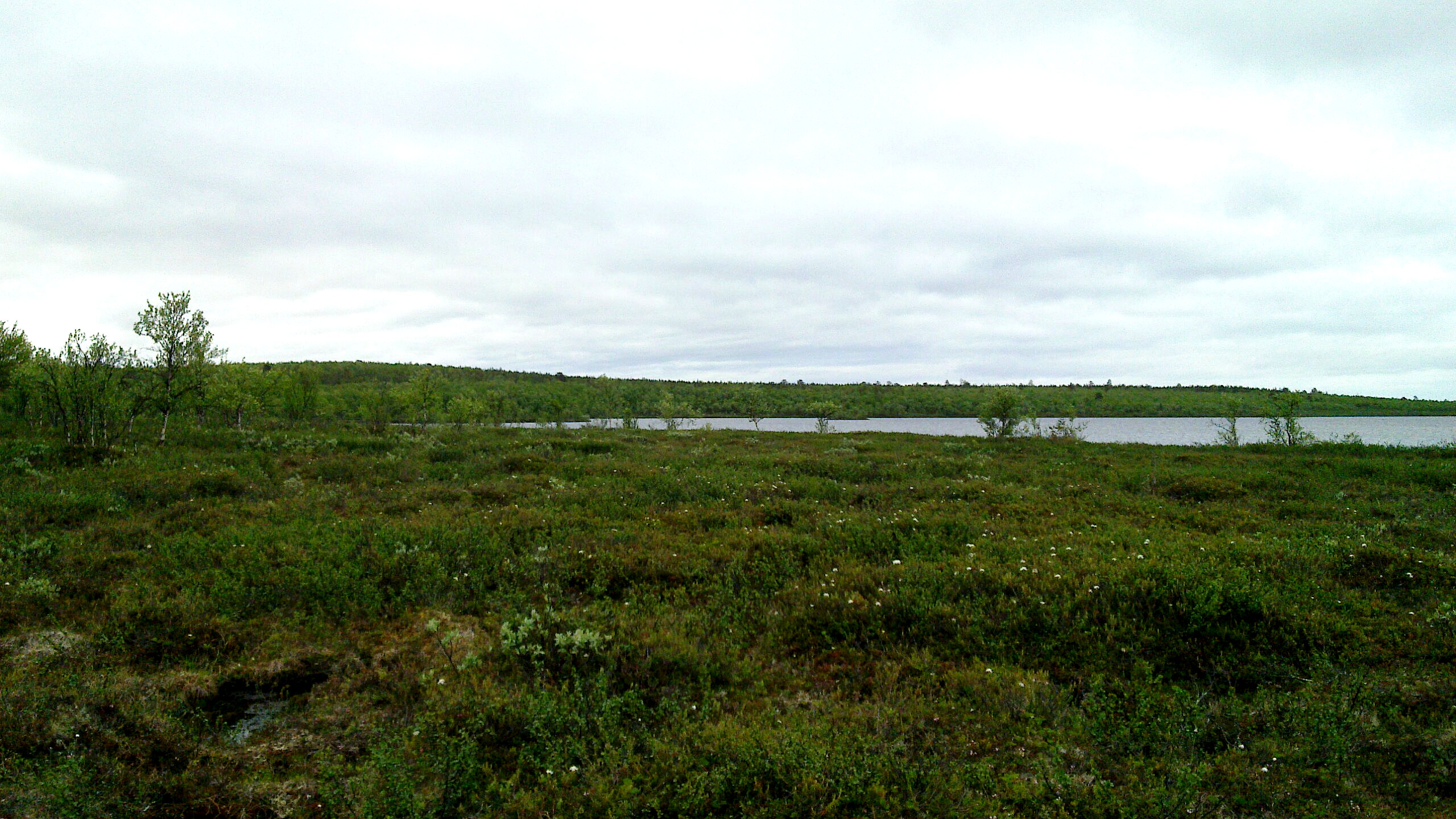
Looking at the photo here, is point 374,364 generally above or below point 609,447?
above

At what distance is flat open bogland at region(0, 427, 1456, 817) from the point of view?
510 centimetres

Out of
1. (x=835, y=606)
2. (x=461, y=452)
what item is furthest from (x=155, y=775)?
(x=461, y=452)

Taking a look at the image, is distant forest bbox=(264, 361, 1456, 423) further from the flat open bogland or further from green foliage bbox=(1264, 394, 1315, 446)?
the flat open bogland

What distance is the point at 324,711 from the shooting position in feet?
21.6

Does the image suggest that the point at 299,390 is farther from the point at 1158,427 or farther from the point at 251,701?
the point at 1158,427

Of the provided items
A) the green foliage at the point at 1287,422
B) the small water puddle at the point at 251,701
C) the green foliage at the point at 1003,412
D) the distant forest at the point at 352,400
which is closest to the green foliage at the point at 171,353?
the distant forest at the point at 352,400

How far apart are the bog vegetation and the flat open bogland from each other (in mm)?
45

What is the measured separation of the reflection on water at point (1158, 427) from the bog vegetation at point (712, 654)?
37.5 metres

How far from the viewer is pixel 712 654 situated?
25.4 feet

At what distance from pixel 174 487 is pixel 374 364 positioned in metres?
131

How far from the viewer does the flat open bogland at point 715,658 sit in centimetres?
510

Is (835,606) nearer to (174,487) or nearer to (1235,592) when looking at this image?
(1235,592)

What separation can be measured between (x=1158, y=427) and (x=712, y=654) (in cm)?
12011

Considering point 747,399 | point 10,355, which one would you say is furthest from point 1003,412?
point 747,399
